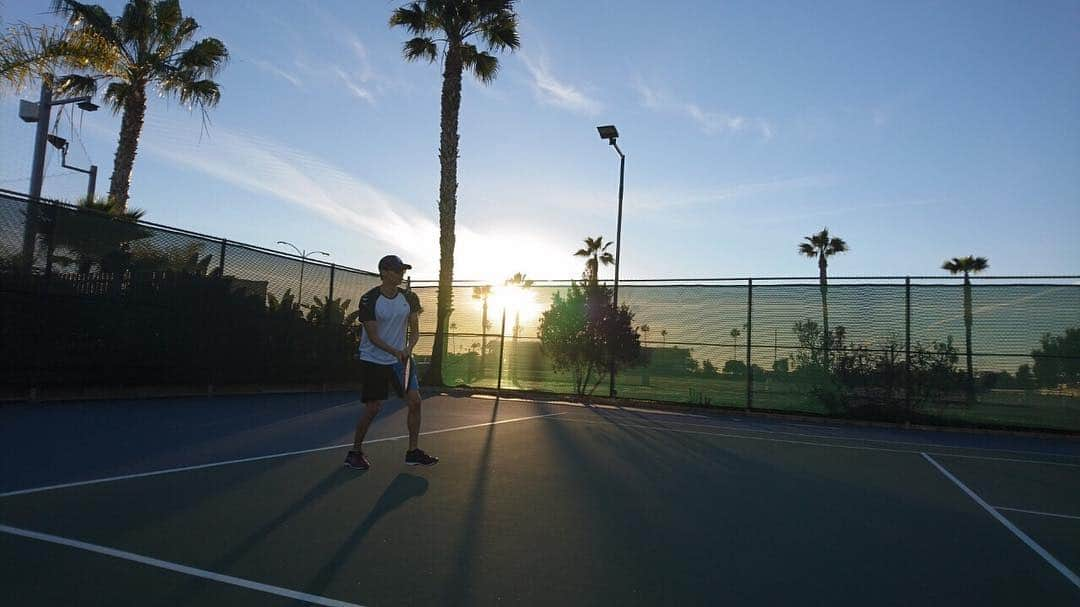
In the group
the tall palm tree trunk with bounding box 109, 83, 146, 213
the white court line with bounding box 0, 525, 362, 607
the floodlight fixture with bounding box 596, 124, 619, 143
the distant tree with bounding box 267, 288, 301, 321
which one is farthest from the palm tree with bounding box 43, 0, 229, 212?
the white court line with bounding box 0, 525, 362, 607

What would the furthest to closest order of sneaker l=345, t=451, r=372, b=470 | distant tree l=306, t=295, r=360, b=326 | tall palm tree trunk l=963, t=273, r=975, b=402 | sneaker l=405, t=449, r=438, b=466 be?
distant tree l=306, t=295, r=360, b=326, tall palm tree trunk l=963, t=273, r=975, b=402, sneaker l=405, t=449, r=438, b=466, sneaker l=345, t=451, r=372, b=470

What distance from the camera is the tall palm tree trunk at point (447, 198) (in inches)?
751

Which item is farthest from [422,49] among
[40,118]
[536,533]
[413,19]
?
[536,533]

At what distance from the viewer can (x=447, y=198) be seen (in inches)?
761

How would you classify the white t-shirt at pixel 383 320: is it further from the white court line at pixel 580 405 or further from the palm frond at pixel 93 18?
the palm frond at pixel 93 18

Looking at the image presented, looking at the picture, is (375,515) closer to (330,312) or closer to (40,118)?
(330,312)

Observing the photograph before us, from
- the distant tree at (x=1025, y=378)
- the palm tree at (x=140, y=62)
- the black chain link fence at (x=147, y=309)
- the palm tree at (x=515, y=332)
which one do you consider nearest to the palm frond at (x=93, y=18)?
the palm tree at (x=140, y=62)

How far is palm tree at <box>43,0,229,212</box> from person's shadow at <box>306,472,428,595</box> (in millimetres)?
14809

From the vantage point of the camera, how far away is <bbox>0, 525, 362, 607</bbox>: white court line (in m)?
3.08

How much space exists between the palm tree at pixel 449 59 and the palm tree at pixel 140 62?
5.44 metres

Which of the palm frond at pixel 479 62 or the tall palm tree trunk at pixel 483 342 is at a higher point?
the palm frond at pixel 479 62

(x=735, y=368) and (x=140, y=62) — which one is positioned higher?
(x=140, y=62)

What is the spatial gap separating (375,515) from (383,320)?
7.29 feet

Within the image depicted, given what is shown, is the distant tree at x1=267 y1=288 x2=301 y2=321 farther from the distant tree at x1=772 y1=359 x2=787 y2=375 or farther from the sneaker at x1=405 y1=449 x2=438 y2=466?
the distant tree at x1=772 y1=359 x2=787 y2=375
